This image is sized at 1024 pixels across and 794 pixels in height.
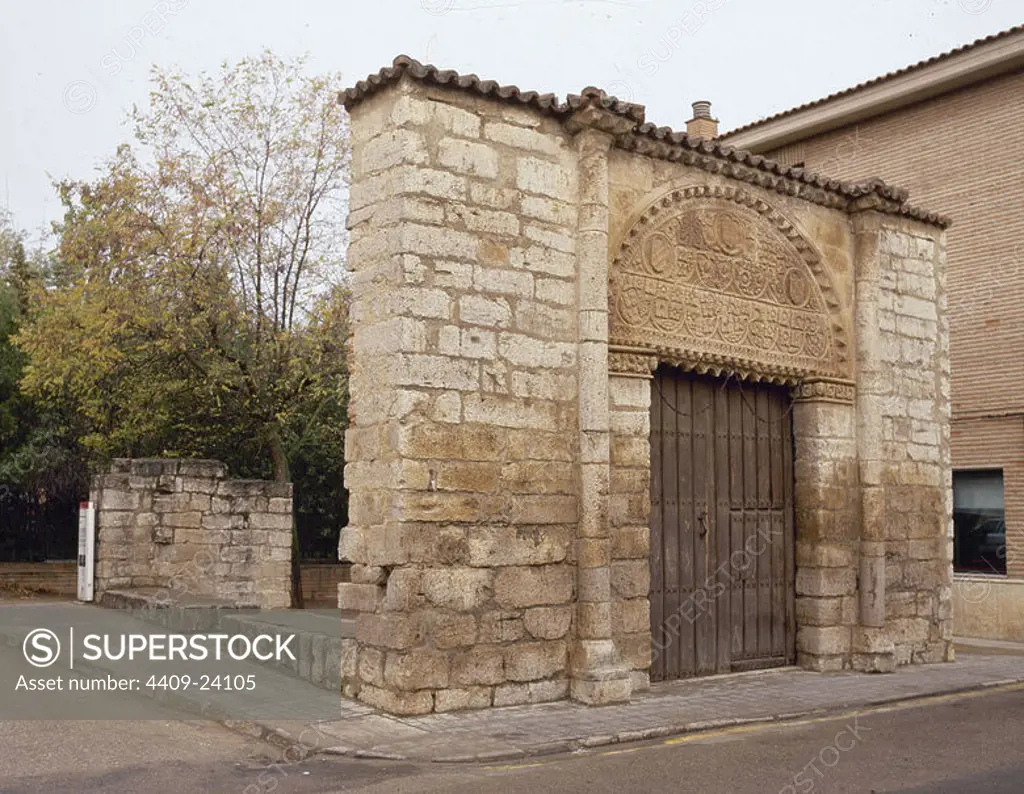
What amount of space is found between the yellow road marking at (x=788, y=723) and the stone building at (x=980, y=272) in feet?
16.5

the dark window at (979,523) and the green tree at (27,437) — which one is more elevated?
the green tree at (27,437)

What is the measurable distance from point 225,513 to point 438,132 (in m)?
8.27

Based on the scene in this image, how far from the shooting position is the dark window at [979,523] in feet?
47.0

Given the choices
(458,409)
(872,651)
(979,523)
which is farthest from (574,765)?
(979,523)

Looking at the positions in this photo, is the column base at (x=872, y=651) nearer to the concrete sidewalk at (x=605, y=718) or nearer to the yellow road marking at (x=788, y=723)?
the concrete sidewalk at (x=605, y=718)

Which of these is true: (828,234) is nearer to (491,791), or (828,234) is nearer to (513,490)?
(513,490)

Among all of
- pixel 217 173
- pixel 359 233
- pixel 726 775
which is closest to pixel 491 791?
pixel 726 775

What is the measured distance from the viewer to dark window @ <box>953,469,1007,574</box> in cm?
1432

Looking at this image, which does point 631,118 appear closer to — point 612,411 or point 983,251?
point 612,411

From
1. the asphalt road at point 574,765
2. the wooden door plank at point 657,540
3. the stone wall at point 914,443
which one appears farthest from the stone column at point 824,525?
the asphalt road at point 574,765

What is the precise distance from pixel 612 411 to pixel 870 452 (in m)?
3.13

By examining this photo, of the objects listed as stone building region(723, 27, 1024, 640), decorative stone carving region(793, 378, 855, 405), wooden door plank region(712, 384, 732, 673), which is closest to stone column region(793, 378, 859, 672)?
decorative stone carving region(793, 378, 855, 405)

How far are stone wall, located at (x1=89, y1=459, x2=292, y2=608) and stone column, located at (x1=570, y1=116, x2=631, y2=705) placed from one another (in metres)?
7.44

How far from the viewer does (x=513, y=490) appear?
7746 mm
